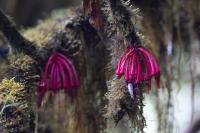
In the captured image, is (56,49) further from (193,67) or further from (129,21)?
(193,67)

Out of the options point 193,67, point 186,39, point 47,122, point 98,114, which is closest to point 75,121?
point 98,114

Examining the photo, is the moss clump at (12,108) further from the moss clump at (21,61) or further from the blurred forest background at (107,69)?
the moss clump at (21,61)

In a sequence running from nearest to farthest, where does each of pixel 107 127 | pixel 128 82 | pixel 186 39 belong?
1. pixel 128 82
2. pixel 107 127
3. pixel 186 39

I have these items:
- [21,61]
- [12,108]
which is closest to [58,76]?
[21,61]

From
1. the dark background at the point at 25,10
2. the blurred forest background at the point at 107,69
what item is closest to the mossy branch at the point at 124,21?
the blurred forest background at the point at 107,69

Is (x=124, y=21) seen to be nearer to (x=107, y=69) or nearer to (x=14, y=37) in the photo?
(x=107, y=69)

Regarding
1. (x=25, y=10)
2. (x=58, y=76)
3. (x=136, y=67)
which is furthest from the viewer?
(x=25, y=10)

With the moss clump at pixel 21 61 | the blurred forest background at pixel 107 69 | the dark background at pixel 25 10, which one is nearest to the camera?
the blurred forest background at pixel 107 69
